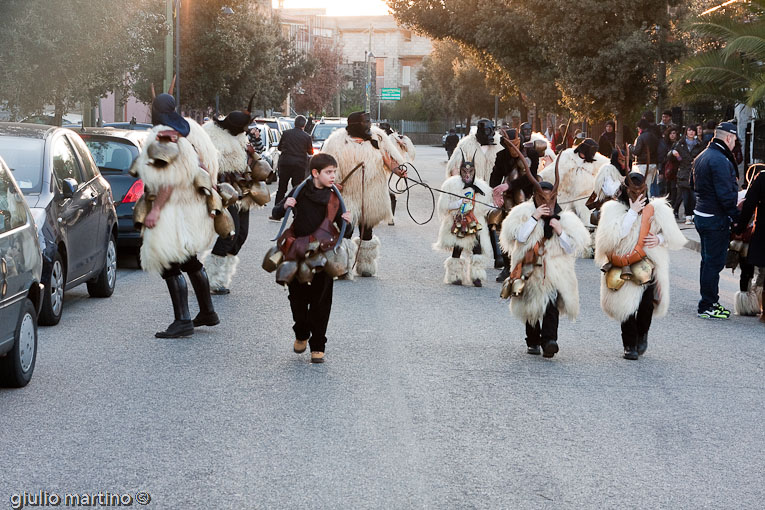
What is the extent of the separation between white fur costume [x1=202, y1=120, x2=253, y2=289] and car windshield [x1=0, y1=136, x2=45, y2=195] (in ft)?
6.17

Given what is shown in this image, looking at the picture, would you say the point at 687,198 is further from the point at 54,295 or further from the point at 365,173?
the point at 54,295

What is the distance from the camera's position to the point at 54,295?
9.84 m

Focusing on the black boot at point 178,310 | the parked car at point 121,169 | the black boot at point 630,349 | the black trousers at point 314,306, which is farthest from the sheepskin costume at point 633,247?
the parked car at point 121,169

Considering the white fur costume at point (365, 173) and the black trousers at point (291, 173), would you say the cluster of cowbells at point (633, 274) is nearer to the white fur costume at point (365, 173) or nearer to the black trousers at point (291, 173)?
the white fur costume at point (365, 173)

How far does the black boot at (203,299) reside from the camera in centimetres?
948

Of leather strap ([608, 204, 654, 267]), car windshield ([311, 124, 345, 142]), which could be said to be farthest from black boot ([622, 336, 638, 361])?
car windshield ([311, 124, 345, 142])

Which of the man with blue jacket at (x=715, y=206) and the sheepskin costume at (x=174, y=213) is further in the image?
the man with blue jacket at (x=715, y=206)

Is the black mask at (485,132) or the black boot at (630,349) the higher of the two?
the black mask at (485,132)

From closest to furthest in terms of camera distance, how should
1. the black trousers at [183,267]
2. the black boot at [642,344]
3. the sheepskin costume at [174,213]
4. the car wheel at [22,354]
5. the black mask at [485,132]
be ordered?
1. the car wheel at [22,354]
2. the black boot at [642,344]
3. the sheepskin costume at [174,213]
4. the black trousers at [183,267]
5. the black mask at [485,132]

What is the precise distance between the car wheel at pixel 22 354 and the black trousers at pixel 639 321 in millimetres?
4330

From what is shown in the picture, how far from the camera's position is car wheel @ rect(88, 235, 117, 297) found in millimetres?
11438

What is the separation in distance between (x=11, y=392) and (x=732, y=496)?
4.40 metres

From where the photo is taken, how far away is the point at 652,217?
351 inches

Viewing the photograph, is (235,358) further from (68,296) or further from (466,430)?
(68,296)
